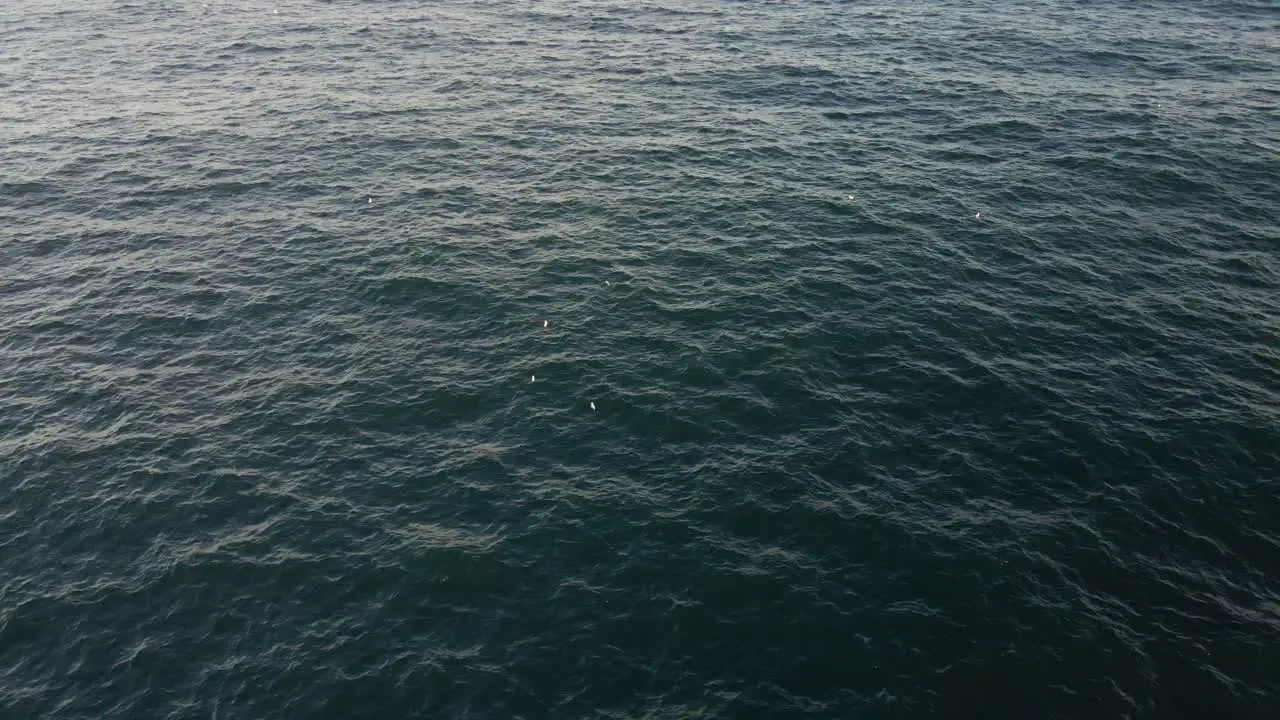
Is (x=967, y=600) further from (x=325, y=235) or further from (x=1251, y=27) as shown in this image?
(x=1251, y=27)

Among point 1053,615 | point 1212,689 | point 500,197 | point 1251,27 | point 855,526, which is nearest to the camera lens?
point 1212,689

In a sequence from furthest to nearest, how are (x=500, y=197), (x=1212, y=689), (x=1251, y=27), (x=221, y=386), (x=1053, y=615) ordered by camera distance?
(x=1251, y=27) < (x=500, y=197) < (x=221, y=386) < (x=1053, y=615) < (x=1212, y=689)

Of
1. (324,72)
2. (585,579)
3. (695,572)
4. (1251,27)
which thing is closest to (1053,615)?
(695,572)

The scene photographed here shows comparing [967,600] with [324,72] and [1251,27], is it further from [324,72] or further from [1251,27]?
[1251,27]

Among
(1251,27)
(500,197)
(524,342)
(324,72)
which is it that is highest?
(1251,27)

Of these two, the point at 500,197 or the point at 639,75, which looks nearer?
the point at 500,197

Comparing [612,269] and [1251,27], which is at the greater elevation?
[1251,27]

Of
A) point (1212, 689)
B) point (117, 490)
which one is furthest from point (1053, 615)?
point (117, 490)
